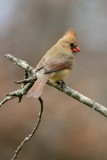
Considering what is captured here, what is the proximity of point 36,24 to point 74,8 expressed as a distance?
1.07 meters

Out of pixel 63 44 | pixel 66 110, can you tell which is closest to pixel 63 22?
pixel 66 110

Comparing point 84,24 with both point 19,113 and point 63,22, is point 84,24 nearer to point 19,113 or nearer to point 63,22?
point 63,22

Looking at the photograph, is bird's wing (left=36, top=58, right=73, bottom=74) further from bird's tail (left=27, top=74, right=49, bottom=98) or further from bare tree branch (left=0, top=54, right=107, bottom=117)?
bare tree branch (left=0, top=54, right=107, bottom=117)

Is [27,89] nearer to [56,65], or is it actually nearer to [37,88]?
[37,88]

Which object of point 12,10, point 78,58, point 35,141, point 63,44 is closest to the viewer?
point 63,44

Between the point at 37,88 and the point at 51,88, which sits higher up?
the point at 51,88

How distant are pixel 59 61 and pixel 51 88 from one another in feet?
22.5

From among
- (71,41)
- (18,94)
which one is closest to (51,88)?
(71,41)

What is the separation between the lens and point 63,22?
17812 mm

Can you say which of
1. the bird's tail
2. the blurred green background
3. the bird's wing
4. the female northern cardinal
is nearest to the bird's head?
the female northern cardinal

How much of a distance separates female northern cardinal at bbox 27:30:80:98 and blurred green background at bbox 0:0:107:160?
5591 mm

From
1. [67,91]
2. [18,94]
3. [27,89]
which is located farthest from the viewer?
[67,91]

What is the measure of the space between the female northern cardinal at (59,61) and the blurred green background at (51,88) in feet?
18.3

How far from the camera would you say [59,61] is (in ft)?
23.5
